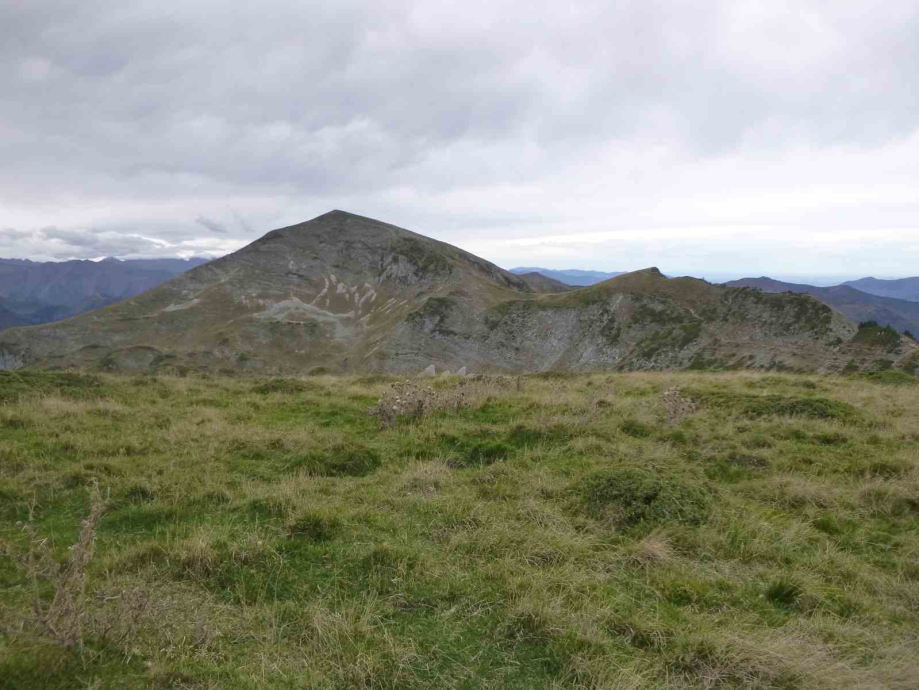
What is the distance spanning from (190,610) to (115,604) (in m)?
0.57

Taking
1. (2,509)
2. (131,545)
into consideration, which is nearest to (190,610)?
(131,545)

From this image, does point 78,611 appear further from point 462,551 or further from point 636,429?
point 636,429

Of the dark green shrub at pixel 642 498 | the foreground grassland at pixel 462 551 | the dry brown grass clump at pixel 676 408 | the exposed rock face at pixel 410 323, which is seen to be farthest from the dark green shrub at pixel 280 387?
the exposed rock face at pixel 410 323

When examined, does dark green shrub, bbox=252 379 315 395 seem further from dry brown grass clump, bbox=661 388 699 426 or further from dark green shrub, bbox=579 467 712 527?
dark green shrub, bbox=579 467 712 527

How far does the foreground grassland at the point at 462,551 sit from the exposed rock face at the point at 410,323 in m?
61.7

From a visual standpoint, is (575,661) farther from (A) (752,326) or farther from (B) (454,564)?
(A) (752,326)

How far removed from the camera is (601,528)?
6316mm

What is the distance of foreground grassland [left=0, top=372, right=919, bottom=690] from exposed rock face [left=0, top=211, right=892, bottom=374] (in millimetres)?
61735

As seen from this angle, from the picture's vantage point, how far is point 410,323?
105m

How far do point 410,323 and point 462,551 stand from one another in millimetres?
100230

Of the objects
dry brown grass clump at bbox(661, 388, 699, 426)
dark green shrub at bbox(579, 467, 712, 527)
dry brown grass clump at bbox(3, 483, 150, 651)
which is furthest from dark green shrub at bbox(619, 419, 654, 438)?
dry brown grass clump at bbox(3, 483, 150, 651)

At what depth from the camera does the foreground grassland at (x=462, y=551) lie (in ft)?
12.6

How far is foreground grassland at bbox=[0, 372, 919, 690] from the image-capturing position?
12.6 feet

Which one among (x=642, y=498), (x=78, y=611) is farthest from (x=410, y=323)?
(x=78, y=611)
